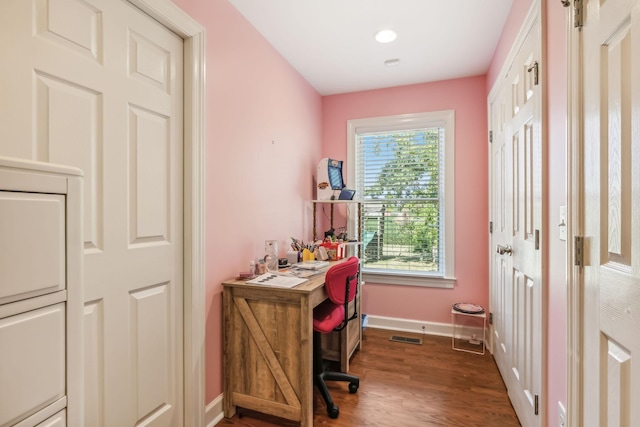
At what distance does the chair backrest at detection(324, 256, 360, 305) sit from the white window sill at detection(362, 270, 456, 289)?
1336 mm

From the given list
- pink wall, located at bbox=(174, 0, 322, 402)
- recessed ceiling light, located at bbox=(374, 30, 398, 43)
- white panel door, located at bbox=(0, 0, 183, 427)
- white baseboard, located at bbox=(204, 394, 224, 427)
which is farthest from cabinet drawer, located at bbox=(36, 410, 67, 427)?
recessed ceiling light, located at bbox=(374, 30, 398, 43)

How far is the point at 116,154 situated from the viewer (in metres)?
1.33

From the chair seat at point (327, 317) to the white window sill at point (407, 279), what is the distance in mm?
1262

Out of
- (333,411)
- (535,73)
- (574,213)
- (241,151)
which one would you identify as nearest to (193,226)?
(241,151)

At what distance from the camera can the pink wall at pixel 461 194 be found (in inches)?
117

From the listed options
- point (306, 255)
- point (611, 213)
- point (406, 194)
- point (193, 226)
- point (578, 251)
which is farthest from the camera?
point (406, 194)

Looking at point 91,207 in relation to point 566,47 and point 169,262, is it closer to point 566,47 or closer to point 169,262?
point 169,262

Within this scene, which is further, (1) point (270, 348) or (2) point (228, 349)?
(2) point (228, 349)

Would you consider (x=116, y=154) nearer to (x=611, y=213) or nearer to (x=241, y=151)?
(x=241, y=151)

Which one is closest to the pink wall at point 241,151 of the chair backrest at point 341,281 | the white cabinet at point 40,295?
the chair backrest at point 341,281

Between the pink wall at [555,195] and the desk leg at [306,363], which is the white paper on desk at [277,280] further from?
the pink wall at [555,195]

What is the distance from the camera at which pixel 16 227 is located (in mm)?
571

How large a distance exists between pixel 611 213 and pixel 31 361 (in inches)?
58.8

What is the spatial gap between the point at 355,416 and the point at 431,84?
3.00 metres
